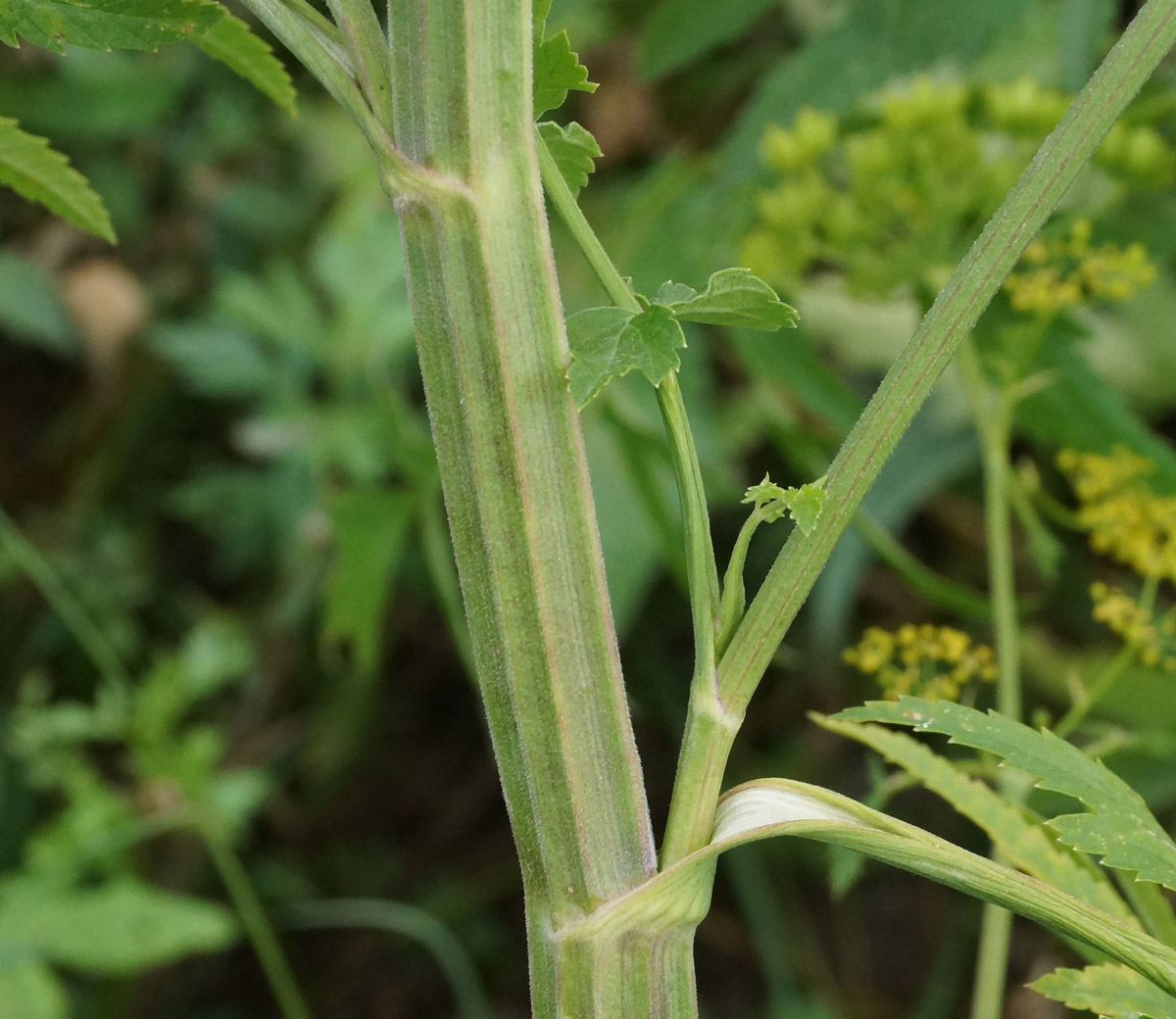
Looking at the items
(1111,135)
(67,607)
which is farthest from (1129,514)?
(67,607)

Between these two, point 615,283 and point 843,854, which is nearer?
point 615,283

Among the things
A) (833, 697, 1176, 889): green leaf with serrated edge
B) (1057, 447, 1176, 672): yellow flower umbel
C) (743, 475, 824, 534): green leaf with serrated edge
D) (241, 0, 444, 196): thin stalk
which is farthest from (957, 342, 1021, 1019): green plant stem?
(241, 0, 444, 196): thin stalk

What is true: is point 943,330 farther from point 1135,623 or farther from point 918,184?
point 918,184

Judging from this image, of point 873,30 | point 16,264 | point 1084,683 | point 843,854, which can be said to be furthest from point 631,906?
point 16,264

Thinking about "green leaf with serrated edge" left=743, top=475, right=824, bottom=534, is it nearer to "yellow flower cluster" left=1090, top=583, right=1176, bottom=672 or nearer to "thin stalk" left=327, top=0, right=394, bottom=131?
"thin stalk" left=327, top=0, right=394, bottom=131

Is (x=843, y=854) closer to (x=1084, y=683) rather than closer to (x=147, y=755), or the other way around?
(x=1084, y=683)

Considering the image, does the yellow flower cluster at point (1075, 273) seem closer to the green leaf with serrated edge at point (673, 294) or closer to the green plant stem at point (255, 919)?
the green leaf with serrated edge at point (673, 294)
